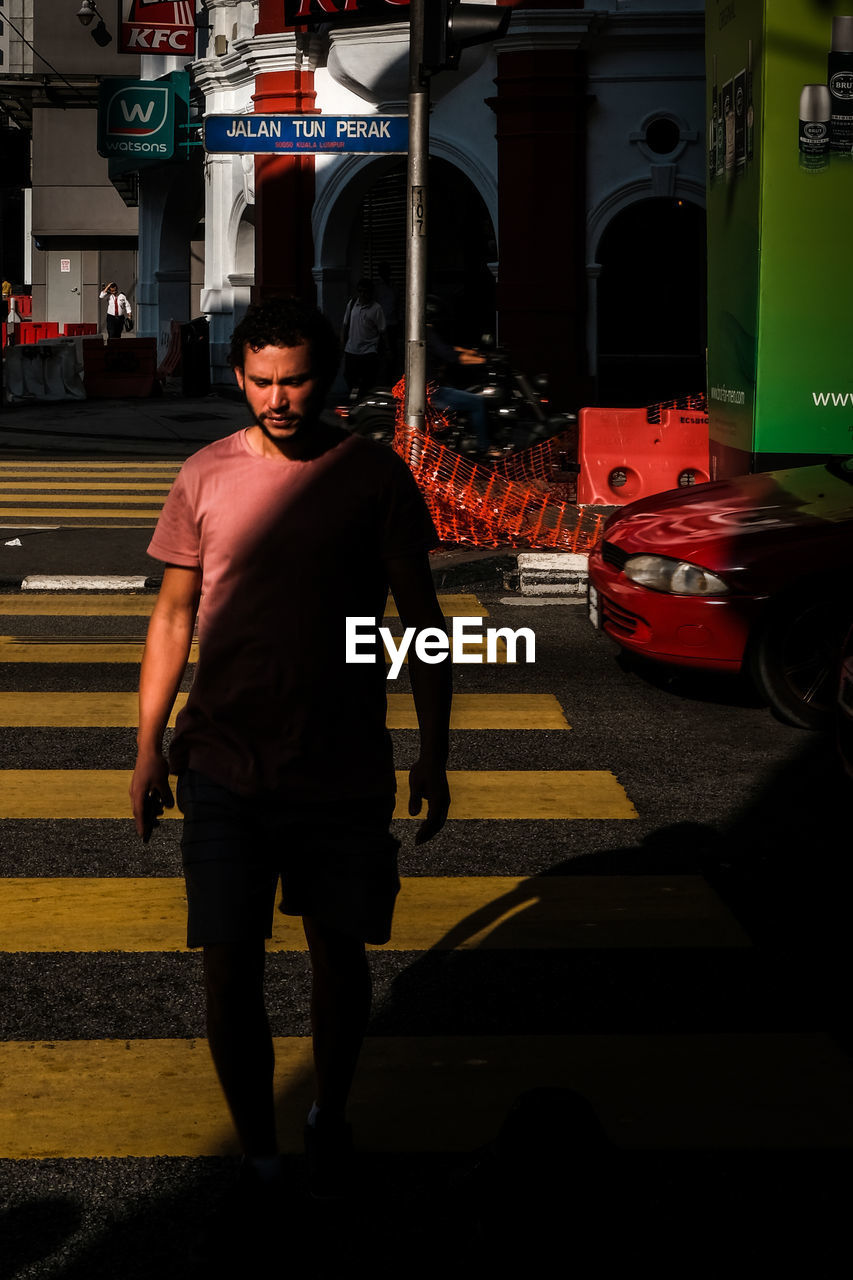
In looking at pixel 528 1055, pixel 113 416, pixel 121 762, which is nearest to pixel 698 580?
pixel 121 762

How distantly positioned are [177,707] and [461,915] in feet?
10.8

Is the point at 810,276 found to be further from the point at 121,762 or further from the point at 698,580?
the point at 121,762

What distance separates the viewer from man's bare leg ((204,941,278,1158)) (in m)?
3.25

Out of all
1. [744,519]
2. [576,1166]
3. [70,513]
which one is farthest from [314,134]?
[576,1166]

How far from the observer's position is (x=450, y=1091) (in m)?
3.98

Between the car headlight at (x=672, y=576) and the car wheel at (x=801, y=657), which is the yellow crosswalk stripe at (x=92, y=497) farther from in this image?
the car wheel at (x=801, y=657)

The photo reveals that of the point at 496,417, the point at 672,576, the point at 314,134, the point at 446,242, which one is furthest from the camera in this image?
the point at 446,242

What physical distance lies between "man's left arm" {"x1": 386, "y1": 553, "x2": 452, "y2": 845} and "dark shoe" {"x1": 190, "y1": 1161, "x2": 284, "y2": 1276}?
76cm

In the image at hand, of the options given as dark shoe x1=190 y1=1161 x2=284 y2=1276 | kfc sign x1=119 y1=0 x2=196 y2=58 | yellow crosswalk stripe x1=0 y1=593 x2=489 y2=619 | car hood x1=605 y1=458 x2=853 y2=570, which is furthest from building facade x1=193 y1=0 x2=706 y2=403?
dark shoe x1=190 y1=1161 x2=284 y2=1276

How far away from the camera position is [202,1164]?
3633 mm

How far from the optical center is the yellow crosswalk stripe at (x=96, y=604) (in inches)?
410

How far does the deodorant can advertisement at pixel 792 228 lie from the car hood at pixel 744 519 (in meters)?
1.22

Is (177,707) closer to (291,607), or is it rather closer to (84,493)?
(291,607)

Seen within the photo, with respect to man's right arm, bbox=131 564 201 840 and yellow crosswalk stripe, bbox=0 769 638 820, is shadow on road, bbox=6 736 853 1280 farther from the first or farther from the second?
man's right arm, bbox=131 564 201 840
